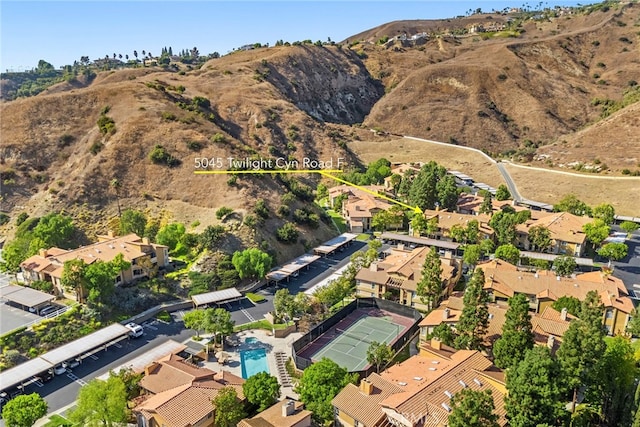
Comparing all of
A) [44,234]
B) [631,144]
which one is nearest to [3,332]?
[44,234]

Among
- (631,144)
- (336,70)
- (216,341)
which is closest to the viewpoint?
(216,341)

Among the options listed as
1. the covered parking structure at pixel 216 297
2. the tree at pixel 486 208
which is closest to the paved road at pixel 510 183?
the tree at pixel 486 208

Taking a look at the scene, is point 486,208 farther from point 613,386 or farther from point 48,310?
point 48,310

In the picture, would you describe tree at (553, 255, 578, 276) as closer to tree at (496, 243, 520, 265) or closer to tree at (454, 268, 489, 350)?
tree at (496, 243, 520, 265)

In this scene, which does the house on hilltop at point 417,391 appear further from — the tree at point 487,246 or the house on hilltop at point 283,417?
the tree at point 487,246

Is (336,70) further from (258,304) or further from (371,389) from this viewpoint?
(371,389)

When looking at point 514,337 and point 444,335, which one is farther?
point 444,335

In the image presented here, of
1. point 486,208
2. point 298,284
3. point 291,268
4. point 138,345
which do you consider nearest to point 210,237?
point 291,268
